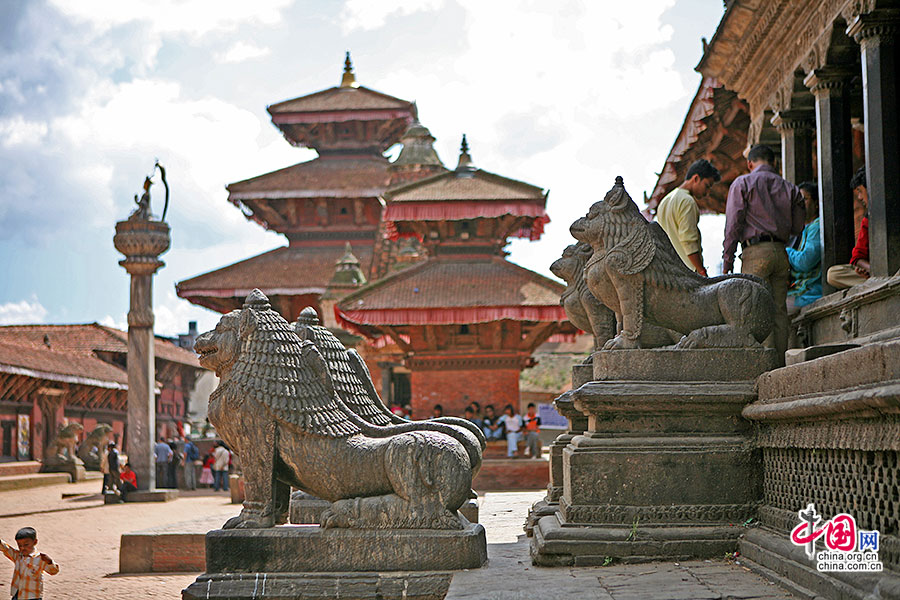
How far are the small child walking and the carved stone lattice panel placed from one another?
4.81 meters

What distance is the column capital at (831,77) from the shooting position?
849 centimetres

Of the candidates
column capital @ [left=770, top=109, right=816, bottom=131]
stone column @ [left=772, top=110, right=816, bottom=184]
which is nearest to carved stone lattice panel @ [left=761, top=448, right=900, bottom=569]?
stone column @ [left=772, top=110, right=816, bottom=184]

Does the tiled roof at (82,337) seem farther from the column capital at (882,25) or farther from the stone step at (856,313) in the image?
the column capital at (882,25)

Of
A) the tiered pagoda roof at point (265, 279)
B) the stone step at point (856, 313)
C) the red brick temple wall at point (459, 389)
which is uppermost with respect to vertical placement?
the tiered pagoda roof at point (265, 279)

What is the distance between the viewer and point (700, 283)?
6.09m

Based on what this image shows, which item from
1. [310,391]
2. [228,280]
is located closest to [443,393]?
[228,280]

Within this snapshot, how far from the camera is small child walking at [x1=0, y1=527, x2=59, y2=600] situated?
6906 millimetres

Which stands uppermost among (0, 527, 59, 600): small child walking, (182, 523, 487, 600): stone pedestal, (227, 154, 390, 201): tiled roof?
(227, 154, 390, 201): tiled roof

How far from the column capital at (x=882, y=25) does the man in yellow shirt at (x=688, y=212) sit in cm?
143

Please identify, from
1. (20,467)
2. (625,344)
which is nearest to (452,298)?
(625,344)

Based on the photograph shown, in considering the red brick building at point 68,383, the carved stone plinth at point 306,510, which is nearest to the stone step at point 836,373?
the carved stone plinth at point 306,510

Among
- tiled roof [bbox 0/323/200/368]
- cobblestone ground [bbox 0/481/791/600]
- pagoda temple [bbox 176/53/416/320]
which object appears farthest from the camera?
tiled roof [bbox 0/323/200/368]

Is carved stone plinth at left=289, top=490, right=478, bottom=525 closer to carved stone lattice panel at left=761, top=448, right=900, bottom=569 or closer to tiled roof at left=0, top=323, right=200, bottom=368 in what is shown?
carved stone lattice panel at left=761, top=448, right=900, bottom=569

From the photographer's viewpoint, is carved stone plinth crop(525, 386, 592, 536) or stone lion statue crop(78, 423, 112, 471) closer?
carved stone plinth crop(525, 386, 592, 536)
